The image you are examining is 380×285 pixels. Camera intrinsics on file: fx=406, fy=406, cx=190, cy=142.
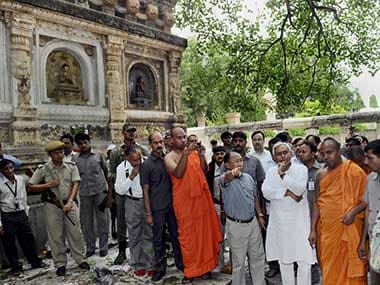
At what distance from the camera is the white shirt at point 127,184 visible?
15.9 ft

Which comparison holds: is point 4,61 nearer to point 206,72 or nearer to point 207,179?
point 207,179

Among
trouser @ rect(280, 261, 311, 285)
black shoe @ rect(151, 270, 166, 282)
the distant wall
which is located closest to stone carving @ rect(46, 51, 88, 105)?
black shoe @ rect(151, 270, 166, 282)

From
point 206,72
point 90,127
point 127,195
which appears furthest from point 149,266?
point 206,72

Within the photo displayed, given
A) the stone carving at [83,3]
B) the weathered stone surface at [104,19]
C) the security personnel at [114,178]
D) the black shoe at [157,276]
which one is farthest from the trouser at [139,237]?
the stone carving at [83,3]

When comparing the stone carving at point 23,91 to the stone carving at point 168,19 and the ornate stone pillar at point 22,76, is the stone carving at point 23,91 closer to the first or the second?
the ornate stone pillar at point 22,76

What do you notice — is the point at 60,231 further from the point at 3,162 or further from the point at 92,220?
the point at 3,162

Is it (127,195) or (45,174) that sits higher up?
(45,174)

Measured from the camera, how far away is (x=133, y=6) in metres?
8.80

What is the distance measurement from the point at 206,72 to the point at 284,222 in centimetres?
1897

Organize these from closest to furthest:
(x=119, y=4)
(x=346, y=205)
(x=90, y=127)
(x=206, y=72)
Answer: (x=346, y=205), (x=90, y=127), (x=119, y=4), (x=206, y=72)

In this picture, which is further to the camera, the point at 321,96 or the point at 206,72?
the point at 206,72

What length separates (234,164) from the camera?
402 cm

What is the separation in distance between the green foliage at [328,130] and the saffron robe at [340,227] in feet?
28.4

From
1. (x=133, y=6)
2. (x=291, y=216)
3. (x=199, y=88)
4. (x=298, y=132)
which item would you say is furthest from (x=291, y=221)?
(x=199, y=88)
